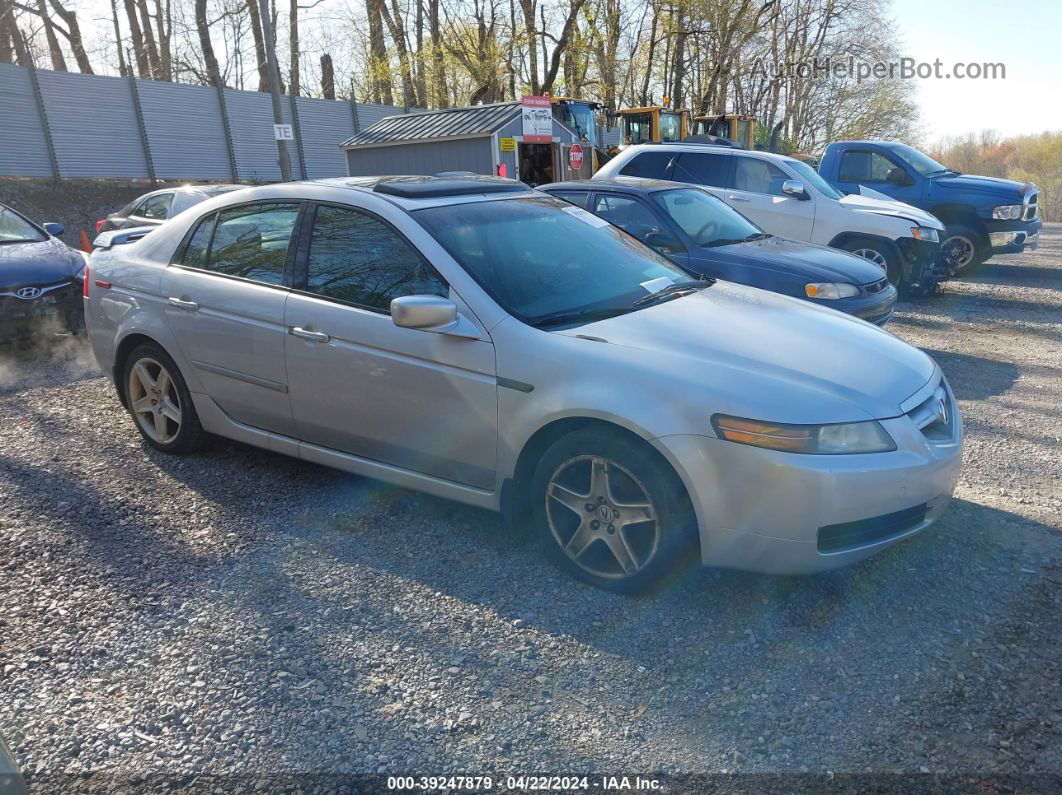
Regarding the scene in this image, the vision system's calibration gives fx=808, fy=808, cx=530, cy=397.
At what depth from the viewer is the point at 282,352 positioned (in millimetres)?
3961

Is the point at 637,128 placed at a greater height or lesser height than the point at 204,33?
lesser

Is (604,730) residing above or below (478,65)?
below

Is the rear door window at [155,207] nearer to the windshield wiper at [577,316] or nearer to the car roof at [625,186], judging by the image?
the car roof at [625,186]

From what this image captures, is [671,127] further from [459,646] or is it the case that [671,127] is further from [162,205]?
[459,646]

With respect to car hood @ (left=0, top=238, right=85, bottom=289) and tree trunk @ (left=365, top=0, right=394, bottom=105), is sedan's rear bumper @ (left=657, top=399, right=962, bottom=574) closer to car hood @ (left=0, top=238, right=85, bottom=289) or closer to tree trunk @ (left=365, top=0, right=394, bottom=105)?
car hood @ (left=0, top=238, right=85, bottom=289)

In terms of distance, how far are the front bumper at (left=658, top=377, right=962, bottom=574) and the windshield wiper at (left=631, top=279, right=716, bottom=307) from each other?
99cm

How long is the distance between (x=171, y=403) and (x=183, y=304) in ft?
2.23

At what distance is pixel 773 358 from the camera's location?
3.17m

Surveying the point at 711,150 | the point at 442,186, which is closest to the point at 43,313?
the point at 442,186

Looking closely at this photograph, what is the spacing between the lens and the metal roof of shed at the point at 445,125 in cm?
1936

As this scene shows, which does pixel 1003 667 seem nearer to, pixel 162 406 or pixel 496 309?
pixel 496 309

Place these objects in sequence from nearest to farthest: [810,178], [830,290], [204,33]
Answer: [830,290]
[810,178]
[204,33]

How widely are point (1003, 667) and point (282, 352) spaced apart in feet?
10.7

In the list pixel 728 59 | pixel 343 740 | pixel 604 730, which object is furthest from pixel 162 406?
pixel 728 59
